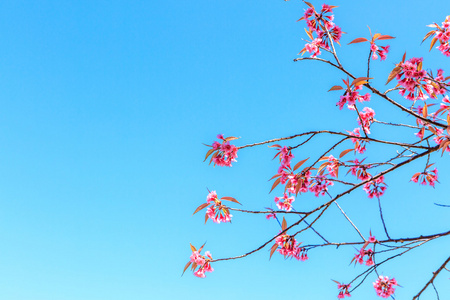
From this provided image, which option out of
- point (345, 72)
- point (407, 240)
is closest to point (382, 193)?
point (407, 240)

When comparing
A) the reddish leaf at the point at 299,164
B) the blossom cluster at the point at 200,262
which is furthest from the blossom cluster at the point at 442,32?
the blossom cluster at the point at 200,262

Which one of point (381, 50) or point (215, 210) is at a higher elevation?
point (381, 50)

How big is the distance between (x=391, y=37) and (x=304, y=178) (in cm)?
107

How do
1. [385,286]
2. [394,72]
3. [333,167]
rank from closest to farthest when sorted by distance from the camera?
[394,72]
[333,167]
[385,286]

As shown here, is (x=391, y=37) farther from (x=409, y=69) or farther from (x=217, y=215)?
(x=217, y=215)

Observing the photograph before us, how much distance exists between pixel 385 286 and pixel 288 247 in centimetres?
109

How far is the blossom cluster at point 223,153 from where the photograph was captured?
2.06 meters

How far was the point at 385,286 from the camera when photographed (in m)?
2.76

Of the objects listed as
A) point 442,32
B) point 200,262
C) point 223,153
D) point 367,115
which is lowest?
point 200,262

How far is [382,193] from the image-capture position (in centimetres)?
270

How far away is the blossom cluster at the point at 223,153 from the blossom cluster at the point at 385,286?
1698 millimetres

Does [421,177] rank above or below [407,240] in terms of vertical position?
above

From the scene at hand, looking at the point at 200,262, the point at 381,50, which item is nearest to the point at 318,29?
the point at 381,50

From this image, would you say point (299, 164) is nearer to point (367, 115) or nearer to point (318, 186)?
point (318, 186)
